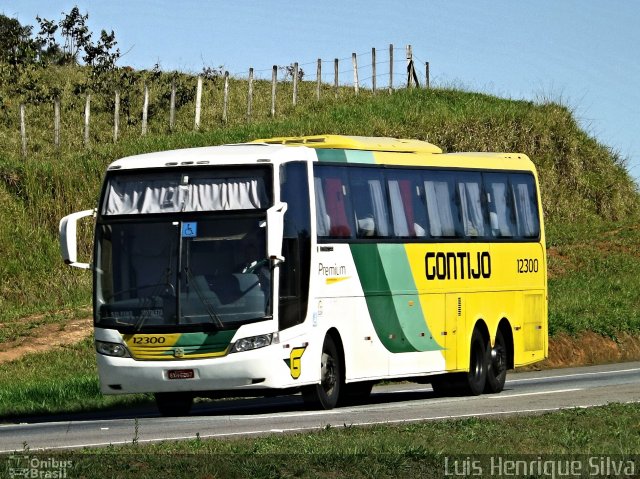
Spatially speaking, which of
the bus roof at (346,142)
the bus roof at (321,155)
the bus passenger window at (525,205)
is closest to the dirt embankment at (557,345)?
the bus passenger window at (525,205)

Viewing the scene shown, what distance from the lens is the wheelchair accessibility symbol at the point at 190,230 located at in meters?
19.1

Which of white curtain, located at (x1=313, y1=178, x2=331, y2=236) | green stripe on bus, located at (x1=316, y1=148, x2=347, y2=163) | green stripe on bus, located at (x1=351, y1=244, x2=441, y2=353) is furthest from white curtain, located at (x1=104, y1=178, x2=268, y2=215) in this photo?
green stripe on bus, located at (x1=351, y1=244, x2=441, y2=353)

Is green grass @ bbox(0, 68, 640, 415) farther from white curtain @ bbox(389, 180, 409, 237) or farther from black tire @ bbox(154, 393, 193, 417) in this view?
white curtain @ bbox(389, 180, 409, 237)

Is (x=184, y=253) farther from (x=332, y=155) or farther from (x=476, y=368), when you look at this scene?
(x=476, y=368)

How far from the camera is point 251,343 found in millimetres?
18781

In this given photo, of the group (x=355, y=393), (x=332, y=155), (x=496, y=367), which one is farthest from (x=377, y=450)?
(x=496, y=367)

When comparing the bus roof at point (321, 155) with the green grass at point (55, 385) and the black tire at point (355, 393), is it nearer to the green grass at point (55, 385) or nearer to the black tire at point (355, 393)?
the black tire at point (355, 393)

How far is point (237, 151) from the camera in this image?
1981cm

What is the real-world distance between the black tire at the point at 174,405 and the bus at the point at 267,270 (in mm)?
19

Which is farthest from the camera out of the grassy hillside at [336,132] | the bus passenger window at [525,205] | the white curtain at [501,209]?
the grassy hillside at [336,132]

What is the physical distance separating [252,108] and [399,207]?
116 ft

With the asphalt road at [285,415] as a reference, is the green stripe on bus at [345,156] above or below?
above

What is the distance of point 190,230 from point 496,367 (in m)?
7.58

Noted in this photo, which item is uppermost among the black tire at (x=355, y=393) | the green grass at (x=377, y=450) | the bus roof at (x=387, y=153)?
the bus roof at (x=387, y=153)
